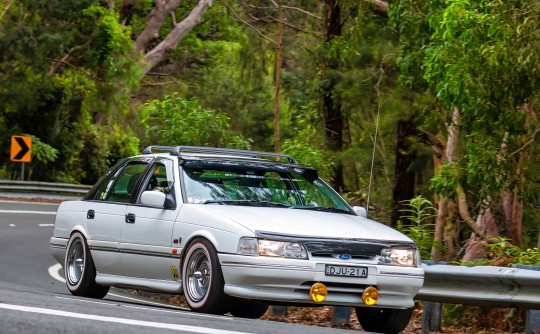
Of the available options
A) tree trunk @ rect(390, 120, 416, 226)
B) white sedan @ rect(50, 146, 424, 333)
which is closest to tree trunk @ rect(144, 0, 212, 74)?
tree trunk @ rect(390, 120, 416, 226)

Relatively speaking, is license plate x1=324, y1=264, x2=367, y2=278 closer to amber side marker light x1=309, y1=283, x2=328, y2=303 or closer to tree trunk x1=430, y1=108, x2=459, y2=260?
amber side marker light x1=309, y1=283, x2=328, y2=303

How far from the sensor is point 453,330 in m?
11.3

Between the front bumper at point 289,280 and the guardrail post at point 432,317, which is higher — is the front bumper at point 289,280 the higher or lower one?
the higher one

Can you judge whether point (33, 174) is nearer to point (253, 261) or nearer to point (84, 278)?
point (84, 278)

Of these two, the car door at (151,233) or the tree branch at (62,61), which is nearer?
the car door at (151,233)

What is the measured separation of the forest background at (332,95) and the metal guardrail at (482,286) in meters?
1.17

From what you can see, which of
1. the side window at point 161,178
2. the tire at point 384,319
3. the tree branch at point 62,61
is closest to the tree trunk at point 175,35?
the tree branch at point 62,61

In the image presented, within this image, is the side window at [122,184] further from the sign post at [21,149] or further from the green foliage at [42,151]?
the green foliage at [42,151]

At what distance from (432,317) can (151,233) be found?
267cm

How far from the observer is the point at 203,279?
9.48 metres

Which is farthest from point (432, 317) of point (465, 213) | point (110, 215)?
point (465, 213)

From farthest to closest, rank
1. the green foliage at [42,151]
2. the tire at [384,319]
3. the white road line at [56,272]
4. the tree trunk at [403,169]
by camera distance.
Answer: the green foliage at [42,151], the tree trunk at [403,169], the white road line at [56,272], the tire at [384,319]

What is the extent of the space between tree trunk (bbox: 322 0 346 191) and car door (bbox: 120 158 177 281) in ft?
40.0

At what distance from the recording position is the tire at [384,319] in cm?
977
